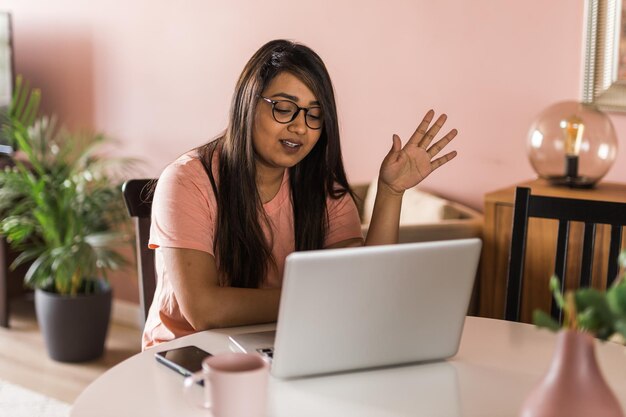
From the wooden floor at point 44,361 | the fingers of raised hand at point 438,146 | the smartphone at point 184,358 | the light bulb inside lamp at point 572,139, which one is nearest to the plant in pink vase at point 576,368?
the smartphone at point 184,358

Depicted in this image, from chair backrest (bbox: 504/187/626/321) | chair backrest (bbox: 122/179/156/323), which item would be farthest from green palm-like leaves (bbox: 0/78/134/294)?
chair backrest (bbox: 504/187/626/321)

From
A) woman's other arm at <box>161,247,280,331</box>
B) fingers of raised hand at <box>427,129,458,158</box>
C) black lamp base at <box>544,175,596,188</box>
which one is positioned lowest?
woman's other arm at <box>161,247,280,331</box>

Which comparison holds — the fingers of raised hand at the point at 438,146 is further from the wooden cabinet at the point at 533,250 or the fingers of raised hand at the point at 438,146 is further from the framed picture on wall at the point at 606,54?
the framed picture on wall at the point at 606,54

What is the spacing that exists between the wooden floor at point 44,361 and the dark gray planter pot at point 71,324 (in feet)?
0.16

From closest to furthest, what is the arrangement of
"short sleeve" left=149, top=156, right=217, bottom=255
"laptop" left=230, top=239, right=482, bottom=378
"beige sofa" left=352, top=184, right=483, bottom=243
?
"laptop" left=230, top=239, right=482, bottom=378
"short sleeve" left=149, top=156, right=217, bottom=255
"beige sofa" left=352, top=184, right=483, bottom=243

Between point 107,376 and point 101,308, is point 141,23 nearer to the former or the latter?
point 101,308

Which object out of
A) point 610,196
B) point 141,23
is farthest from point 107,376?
point 141,23

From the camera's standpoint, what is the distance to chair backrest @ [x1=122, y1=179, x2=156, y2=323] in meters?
1.80

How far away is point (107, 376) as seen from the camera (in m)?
1.18

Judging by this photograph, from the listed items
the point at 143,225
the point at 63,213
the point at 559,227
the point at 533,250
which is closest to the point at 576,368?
the point at 559,227

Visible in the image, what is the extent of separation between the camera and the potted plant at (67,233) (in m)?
3.31

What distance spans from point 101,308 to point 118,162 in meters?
0.68

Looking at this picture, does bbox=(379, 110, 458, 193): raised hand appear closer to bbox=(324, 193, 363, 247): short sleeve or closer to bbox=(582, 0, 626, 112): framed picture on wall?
bbox=(324, 193, 363, 247): short sleeve

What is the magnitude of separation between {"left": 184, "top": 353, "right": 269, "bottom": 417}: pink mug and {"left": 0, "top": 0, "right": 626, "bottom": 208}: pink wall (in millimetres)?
1968
